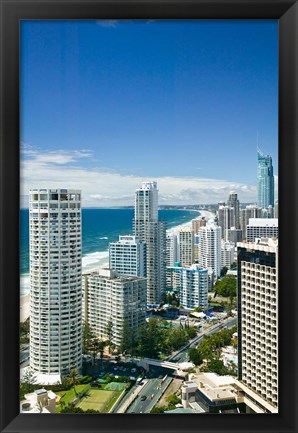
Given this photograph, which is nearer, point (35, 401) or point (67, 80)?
point (35, 401)

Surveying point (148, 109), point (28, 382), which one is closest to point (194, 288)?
point (28, 382)

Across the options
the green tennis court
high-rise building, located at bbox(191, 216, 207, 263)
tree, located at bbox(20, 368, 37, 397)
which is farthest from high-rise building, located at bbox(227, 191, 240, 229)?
tree, located at bbox(20, 368, 37, 397)

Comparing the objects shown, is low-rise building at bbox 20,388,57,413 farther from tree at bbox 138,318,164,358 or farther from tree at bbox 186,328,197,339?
tree at bbox 186,328,197,339

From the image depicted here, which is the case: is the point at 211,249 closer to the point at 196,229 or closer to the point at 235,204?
the point at 196,229
